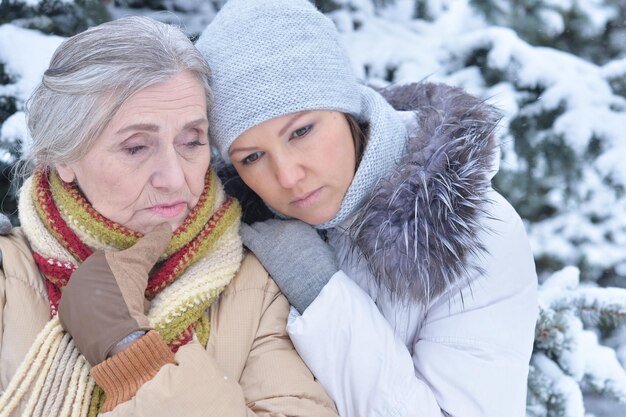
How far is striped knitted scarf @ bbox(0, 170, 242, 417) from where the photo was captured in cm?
188

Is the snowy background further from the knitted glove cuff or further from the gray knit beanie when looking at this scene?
the knitted glove cuff

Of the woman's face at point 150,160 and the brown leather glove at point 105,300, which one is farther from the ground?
the woman's face at point 150,160

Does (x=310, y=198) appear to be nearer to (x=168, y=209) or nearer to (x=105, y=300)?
(x=168, y=209)

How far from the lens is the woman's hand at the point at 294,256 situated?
217 centimetres

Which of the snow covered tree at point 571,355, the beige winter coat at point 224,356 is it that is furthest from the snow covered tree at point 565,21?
the beige winter coat at point 224,356

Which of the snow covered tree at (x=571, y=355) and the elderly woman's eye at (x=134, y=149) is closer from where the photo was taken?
the elderly woman's eye at (x=134, y=149)

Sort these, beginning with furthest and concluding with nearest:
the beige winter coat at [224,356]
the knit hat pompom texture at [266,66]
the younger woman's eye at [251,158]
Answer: the younger woman's eye at [251,158]
the knit hat pompom texture at [266,66]
the beige winter coat at [224,356]

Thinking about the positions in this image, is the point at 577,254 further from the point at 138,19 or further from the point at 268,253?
the point at 138,19

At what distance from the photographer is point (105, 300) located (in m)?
1.86

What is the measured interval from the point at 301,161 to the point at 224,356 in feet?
2.04

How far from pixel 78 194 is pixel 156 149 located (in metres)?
0.30

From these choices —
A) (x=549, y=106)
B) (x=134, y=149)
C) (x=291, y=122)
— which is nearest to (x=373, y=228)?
(x=291, y=122)

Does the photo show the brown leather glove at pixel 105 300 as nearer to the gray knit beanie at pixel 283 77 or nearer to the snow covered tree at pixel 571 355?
the gray knit beanie at pixel 283 77

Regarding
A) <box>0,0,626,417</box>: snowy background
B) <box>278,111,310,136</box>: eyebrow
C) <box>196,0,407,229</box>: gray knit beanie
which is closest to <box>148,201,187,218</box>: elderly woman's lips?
<box>196,0,407,229</box>: gray knit beanie
